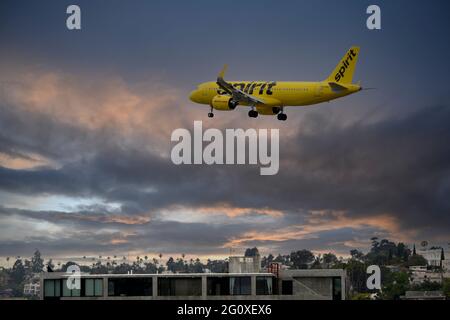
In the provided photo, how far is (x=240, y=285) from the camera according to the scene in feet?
379

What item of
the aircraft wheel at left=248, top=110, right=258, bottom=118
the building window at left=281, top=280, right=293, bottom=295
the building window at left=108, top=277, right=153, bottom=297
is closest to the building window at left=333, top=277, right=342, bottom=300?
the building window at left=281, top=280, right=293, bottom=295

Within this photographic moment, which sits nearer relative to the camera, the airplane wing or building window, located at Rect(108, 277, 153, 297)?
building window, located at Rect(108, 277, 153, 297)

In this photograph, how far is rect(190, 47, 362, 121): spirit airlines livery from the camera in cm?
13988

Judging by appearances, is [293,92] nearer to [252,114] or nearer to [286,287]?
[252,114]

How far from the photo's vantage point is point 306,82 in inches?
5664

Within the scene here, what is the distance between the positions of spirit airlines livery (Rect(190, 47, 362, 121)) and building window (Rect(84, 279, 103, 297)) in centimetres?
3173

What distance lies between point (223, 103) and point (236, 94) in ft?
7.77

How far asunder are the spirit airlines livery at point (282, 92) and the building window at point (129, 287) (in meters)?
30.0

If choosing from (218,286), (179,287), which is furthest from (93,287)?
(218,286)

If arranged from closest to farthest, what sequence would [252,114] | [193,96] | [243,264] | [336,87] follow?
[243,264], [252,114], [336,87], [193,96]

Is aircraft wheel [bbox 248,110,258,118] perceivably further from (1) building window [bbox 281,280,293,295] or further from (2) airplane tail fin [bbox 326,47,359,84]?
(1) building window [bbox 281,280,293,295]
